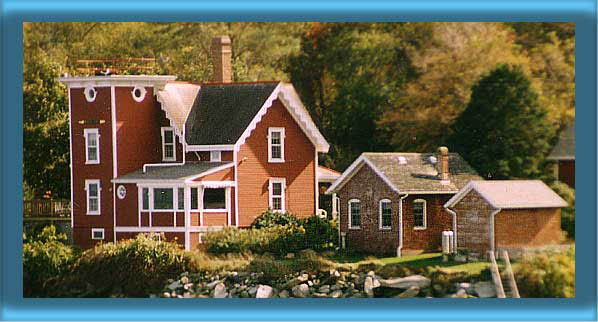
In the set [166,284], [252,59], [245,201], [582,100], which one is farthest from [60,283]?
[582,100]

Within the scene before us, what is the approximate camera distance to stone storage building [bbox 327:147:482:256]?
19.4 m

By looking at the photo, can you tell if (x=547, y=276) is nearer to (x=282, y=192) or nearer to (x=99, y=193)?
(x=282, y=192)

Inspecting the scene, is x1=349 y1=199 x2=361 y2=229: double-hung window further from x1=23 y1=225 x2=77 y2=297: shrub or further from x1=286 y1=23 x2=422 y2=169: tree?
x1=23 y1=225 x2=77 y2=297: shrub

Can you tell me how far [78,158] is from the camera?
20.0m

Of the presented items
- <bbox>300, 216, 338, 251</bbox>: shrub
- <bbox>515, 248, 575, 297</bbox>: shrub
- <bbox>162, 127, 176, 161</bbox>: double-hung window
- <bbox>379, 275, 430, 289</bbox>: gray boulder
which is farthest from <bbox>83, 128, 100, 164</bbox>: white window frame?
<bbox>515, 248, 575, 297</bbox>: shrub

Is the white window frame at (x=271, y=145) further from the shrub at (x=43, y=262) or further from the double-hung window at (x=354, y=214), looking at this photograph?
the shrub at (x=43, y=262)

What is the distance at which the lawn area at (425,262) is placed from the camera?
19.1 m

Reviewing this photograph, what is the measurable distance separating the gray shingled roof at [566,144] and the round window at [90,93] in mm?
6186

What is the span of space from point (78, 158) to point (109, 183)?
56 cm

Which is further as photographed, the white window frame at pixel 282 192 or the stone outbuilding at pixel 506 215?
→ the white window frame at pixel 282 192

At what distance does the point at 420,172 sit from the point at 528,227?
1592 millimetres

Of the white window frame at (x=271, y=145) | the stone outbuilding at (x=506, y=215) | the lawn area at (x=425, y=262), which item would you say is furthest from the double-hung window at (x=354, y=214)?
the stone outbuilding at (x=506, y=215)

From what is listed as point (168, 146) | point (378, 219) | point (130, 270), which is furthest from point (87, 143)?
point (378, 219)

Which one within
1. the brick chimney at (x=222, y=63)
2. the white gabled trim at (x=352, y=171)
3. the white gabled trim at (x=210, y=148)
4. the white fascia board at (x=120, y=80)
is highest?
the brick chimney at (x=222, y=63)
